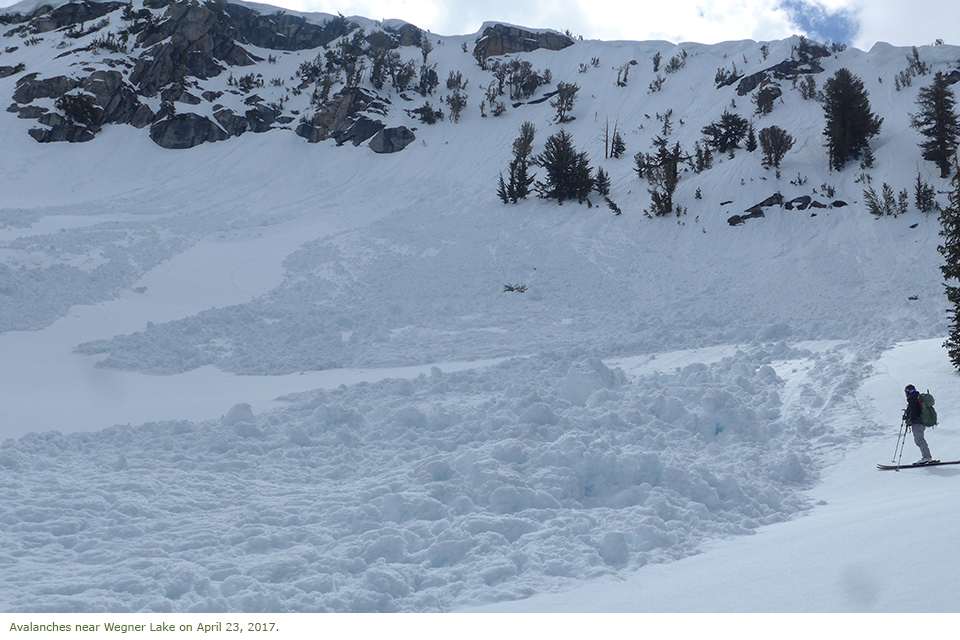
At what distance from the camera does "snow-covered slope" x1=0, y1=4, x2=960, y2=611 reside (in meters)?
4.83

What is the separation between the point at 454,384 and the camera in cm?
992

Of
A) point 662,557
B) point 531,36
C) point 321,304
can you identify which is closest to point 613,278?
point 321,304

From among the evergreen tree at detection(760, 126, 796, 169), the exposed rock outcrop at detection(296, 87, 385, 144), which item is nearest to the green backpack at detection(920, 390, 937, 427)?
the evergreen tree at detection(760, 126, 796, 169)

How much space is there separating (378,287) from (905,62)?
25.9 m

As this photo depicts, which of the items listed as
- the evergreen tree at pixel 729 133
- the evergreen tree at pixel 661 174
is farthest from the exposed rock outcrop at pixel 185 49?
the evergreen tree at pixel 729 133

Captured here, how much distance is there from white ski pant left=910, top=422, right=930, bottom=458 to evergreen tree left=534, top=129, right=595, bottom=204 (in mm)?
18339

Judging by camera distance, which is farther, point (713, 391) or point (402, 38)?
point (402, 38)

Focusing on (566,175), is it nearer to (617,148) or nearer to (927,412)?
(617,148)

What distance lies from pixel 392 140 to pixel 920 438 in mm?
30683

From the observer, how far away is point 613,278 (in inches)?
695

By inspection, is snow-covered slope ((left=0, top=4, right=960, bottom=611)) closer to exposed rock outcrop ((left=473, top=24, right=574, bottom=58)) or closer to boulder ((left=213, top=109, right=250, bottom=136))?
boulder ((left=213, top=109, right=250, bottom=136))
